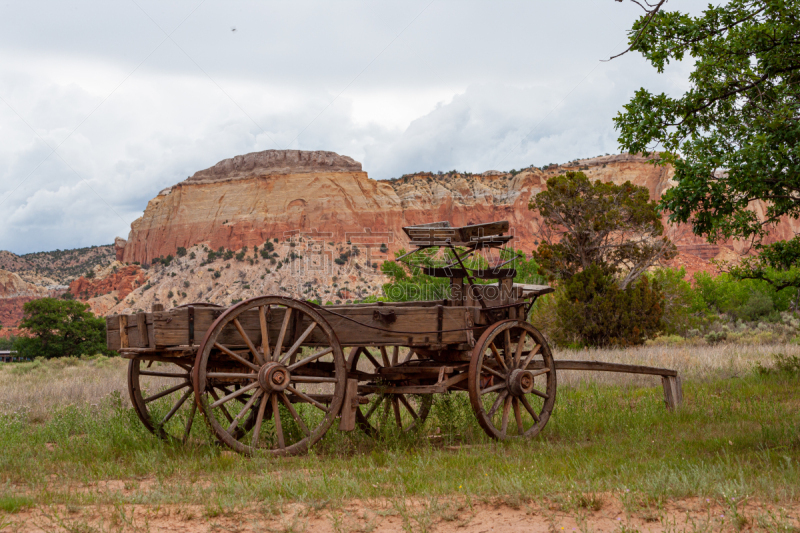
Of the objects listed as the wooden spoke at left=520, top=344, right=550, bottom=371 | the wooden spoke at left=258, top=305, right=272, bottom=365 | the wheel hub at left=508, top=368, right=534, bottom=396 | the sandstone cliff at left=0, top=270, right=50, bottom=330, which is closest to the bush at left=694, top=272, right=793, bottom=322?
the wooden spoke at left=520, top=344, right=550, bottom=371

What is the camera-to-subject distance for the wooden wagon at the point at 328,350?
16.7 ft

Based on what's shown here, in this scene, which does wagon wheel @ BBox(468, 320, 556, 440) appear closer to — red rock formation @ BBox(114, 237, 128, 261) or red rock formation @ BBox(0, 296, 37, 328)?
red rock formation @ BBox(0, 296, 37, 328)

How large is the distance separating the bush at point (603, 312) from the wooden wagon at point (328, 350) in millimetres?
11511

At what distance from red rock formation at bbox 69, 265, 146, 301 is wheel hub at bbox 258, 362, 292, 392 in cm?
7456

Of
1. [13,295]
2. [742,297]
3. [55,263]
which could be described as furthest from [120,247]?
[742,297]

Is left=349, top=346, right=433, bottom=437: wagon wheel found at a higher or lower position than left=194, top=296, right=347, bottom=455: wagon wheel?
lower

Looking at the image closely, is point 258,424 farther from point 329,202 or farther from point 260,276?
point 329,202

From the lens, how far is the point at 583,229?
19.1 metres

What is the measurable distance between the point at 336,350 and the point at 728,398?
6420 mm

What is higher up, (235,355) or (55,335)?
(235,355)

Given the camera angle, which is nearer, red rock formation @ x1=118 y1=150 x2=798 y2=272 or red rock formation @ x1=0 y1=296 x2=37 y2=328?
red rock formation @ x1=118 y1=150 x2=798 y2=272

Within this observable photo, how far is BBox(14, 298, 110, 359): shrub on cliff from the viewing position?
29.0 meters

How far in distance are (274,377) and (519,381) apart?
257cm

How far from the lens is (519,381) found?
6.14m
